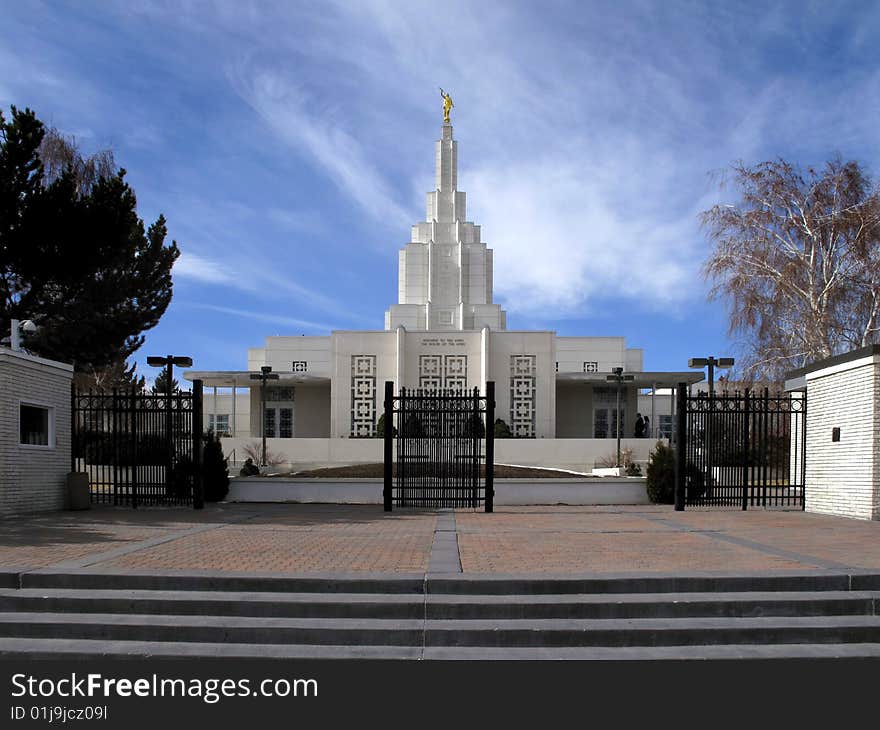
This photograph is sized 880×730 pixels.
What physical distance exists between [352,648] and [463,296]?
43.6m

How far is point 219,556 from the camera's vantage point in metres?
9.74

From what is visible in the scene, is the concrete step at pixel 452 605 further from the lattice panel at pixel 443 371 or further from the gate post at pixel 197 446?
the lattice panel at pixel 443 371

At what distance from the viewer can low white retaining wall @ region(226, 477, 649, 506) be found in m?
20.5

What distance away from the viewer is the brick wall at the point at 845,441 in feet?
47.1

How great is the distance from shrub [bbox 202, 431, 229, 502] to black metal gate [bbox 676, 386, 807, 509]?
10.7m

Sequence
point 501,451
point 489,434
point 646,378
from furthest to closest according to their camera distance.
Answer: point 646,378, point 501,451, point 489,434

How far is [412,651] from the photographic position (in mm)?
6914

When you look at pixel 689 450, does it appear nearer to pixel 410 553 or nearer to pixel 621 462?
pixel 410 553

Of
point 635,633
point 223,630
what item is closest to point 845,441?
point 635,633

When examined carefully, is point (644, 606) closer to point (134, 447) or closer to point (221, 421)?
point (134, 447)

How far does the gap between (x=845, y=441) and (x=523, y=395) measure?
26.2 m

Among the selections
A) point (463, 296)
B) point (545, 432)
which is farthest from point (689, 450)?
point (463, 296)

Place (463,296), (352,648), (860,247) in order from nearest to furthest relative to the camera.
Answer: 1. (352,648)
2. (860,247)
3. (463,296)

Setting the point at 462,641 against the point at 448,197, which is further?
the point at 448,197
